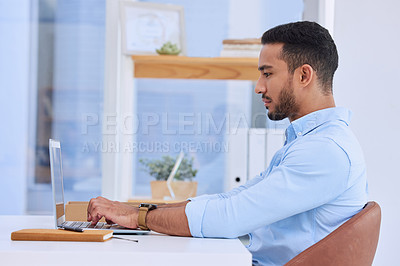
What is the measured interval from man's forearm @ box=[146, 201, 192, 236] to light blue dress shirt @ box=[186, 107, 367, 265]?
2 centimetres

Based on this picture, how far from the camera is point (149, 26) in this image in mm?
2938

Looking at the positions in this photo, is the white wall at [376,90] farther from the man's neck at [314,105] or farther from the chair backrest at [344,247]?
the chair backrest at [344,247]

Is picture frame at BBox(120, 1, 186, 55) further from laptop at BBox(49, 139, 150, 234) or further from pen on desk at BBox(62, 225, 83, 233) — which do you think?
pen on desk at BBox(62, 225, 83, 233)

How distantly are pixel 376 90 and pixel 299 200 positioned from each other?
134 cm

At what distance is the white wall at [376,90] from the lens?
237 cm

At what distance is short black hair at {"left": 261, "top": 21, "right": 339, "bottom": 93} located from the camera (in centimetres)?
159

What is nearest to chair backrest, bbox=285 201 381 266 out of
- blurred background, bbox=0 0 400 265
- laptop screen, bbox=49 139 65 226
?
laptop screen, bbox=49 139 65 226

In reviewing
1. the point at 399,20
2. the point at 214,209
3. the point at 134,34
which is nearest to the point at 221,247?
the point at 214,209

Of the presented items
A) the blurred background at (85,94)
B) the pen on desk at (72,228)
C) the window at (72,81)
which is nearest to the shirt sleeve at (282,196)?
the pen on desk at (72,228)

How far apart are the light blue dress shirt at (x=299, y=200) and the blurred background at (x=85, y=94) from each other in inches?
56.2

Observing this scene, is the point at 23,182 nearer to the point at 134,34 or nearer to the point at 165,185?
the point at 165,185

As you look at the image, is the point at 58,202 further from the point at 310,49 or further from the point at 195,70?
the point at 195,70

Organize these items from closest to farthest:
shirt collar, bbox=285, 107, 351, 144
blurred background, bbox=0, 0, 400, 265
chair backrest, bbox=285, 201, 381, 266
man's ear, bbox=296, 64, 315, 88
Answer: chair backrest, bbox=285, 201, 381, 266 < shirt collar, bbox=285, 107, 351, 144 < man's ear, bbox=296, 64, 315, 88 < blurred background, bbox=0, 0, 400, 265

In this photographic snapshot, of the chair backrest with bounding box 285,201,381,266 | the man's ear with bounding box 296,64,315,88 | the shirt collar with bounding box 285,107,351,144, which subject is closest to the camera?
the chair backrest with bounding box 285,201,381,266
